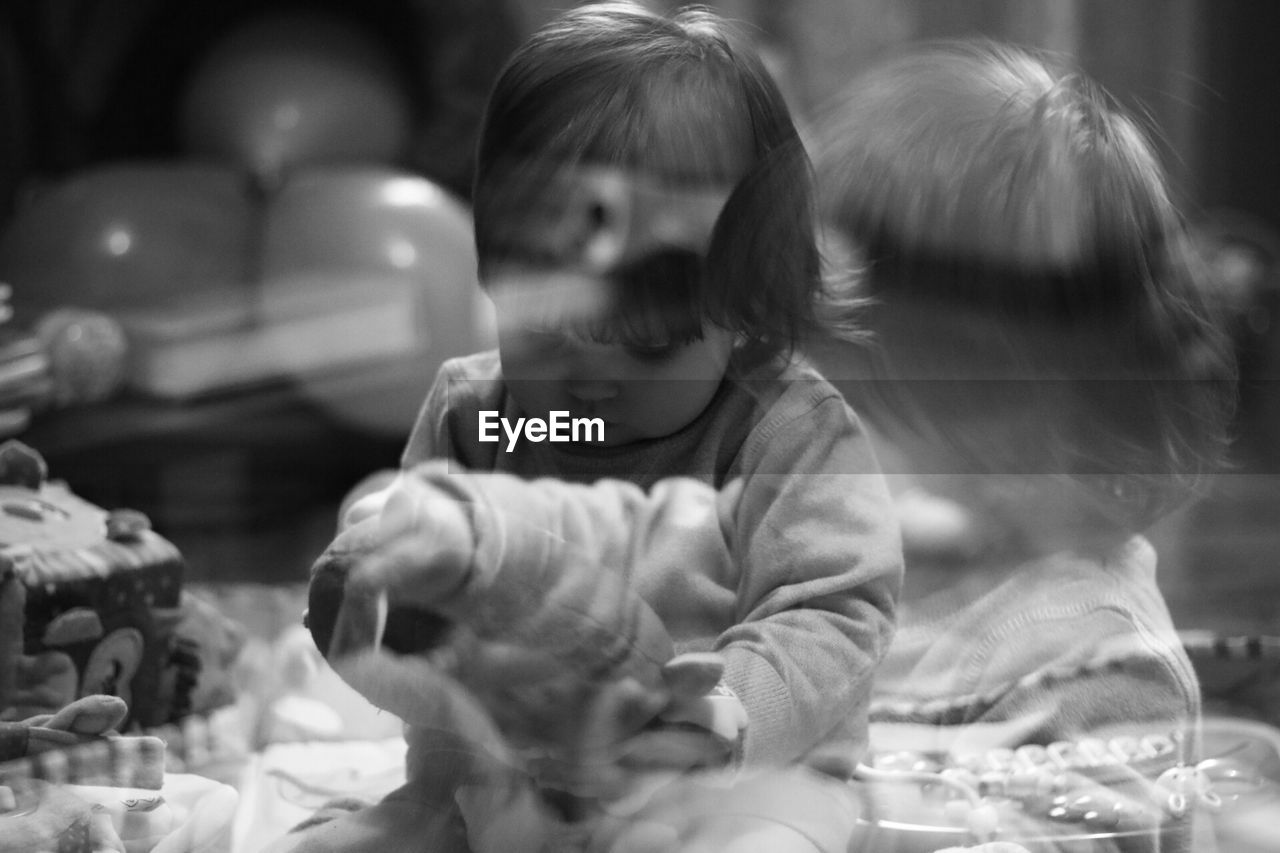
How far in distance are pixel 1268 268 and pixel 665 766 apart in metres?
0.66

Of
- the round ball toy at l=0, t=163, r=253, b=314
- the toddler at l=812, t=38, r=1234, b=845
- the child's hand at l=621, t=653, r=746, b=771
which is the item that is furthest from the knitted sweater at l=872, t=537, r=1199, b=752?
the round ball toy at l=0, t=163, r=253, b=314

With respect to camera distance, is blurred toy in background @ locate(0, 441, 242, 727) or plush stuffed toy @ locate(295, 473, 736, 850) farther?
blurred toy in background @ locate(0, 441, 242, 727)

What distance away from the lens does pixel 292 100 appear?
1.52 m

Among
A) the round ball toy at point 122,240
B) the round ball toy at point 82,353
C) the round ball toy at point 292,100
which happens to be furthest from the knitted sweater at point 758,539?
the round ball toy at point 292,100

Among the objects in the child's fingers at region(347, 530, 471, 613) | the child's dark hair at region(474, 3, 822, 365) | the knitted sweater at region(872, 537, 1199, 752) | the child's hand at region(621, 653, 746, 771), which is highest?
the child's dark hair at region(474, 3, 822, 365)

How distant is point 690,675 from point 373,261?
88 cm

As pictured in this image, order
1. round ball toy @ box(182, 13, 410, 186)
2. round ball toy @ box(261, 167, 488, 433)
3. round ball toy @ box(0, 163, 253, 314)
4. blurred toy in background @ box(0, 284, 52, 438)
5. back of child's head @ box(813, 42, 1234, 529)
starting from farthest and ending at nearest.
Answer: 1. round ball toy @ box(182, 13, 410, 186)
2. round ball toy @ box(0, 163, 253, 314)
3. round ball toy @ box(261, 167, 488, 433)
4. blurred toy in background @ box(0, 284, 52, 438)
5. back of child's head @ box(813, 42, 1234, 529)

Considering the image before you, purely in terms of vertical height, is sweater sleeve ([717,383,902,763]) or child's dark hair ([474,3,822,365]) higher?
child's dark hair ([474,3,822,365])

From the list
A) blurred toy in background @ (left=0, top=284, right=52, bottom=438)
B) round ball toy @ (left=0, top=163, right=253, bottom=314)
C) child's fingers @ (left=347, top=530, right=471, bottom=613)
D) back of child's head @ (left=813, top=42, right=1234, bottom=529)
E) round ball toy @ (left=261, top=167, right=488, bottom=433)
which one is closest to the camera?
child's fingers @ (left=347, top=530, right=471, bottom=613)

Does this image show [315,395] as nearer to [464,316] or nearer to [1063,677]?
[464,316]

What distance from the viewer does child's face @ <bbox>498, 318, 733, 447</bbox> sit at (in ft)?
1.75

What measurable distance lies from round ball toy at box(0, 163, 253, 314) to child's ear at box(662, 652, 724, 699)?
0.79m

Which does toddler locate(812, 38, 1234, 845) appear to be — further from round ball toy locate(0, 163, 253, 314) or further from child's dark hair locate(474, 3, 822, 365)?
round ball toy locate(0, 163, 253, 314)

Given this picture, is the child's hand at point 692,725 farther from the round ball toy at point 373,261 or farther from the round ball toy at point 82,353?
the round ball toy at point 82,353
